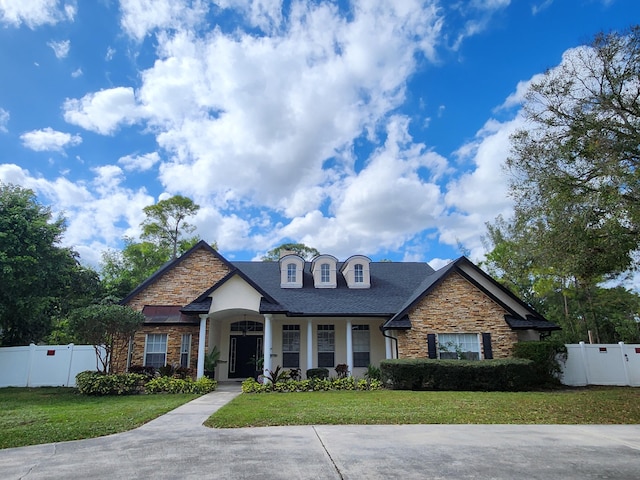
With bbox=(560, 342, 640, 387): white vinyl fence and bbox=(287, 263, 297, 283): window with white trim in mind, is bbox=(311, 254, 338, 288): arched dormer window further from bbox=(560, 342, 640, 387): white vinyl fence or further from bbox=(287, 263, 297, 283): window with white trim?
bbox=(560, 342, 640, 387): white vinyl fence

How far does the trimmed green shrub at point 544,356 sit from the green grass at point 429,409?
1938 millimetres

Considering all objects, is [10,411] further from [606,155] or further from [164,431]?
[606,155]

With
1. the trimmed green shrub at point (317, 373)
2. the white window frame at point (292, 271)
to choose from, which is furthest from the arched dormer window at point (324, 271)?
the trimmed green shrub at point (317, 373)

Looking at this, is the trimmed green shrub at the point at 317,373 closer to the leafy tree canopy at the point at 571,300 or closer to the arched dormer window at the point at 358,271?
the arched dormer window at the point at 358,271

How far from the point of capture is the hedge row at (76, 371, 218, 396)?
44.2ft

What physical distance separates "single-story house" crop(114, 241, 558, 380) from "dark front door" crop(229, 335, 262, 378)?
0.14 ft

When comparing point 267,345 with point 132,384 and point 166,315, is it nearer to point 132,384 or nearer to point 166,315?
point 166,315

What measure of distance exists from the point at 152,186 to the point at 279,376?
382 inches

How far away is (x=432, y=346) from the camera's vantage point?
15930 mm

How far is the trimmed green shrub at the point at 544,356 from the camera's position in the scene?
1476 cm

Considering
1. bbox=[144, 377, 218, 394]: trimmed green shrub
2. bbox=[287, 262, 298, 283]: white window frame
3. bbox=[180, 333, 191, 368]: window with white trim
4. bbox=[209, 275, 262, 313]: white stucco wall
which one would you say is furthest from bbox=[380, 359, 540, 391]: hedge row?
bbox=[180, 333, 191, 368]: window with white trim

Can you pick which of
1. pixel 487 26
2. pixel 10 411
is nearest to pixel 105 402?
pixel 10 411

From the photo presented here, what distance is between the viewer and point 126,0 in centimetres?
1030

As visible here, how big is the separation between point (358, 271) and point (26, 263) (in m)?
13.9
